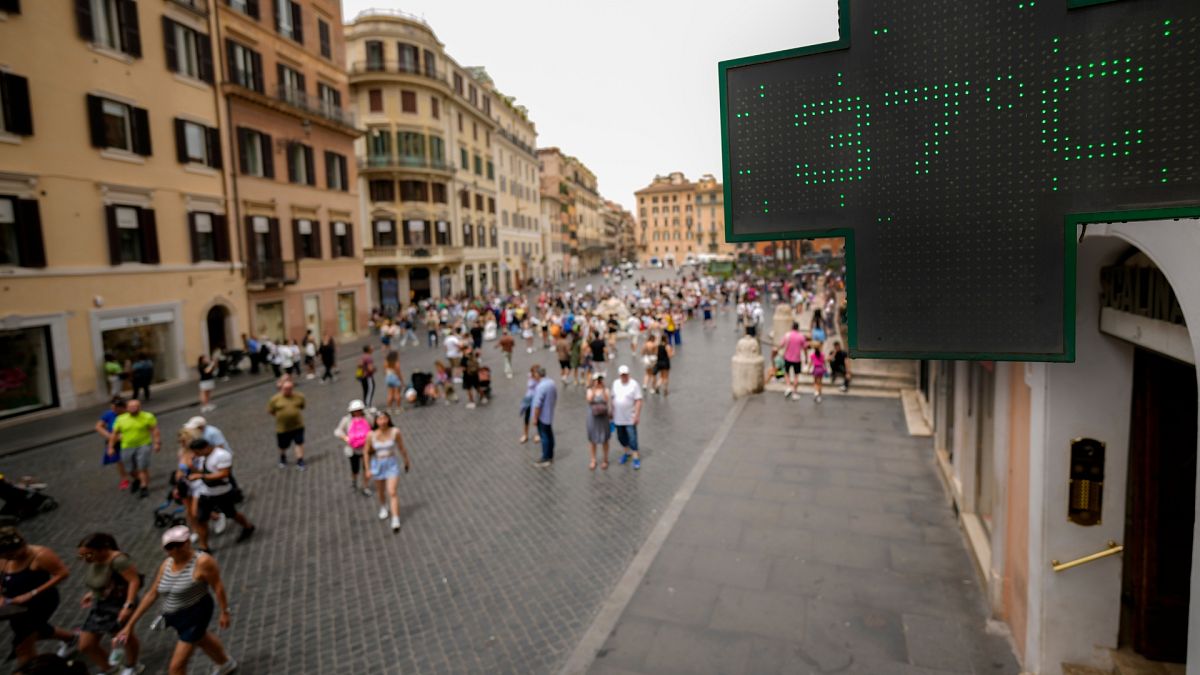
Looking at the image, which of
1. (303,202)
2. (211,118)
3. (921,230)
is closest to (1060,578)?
(921,230)

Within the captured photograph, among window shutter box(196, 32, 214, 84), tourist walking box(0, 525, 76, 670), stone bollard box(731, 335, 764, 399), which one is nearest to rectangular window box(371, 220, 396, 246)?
window shutter box(196, 32, 214, 84)

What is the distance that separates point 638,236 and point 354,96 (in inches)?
3867

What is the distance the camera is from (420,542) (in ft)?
Answer: 24.9

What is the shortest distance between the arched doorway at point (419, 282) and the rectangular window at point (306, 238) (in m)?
14.6

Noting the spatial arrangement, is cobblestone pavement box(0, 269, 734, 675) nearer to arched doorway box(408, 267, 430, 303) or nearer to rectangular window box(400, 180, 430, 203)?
arched doorway box(408, 267, 430, 303)

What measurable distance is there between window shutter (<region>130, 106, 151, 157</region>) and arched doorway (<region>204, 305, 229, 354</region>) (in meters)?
5.90

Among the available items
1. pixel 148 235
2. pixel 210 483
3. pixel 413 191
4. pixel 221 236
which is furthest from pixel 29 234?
pixel 413 191

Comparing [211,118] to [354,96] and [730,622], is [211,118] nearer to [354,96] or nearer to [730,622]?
[354,96]

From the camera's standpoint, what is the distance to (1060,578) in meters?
4.14

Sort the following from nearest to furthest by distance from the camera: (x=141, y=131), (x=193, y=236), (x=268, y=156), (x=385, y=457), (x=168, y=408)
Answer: (x=385, y=457) → (x=168, y=408) → (x=141, y=131) → (x=193, y=236) → (x=268, y=156)

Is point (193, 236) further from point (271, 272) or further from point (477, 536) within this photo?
point (477, 536)

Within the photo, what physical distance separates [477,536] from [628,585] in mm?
2312

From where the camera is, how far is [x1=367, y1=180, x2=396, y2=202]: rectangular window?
39750 mm

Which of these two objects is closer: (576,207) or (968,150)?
(968,150)
